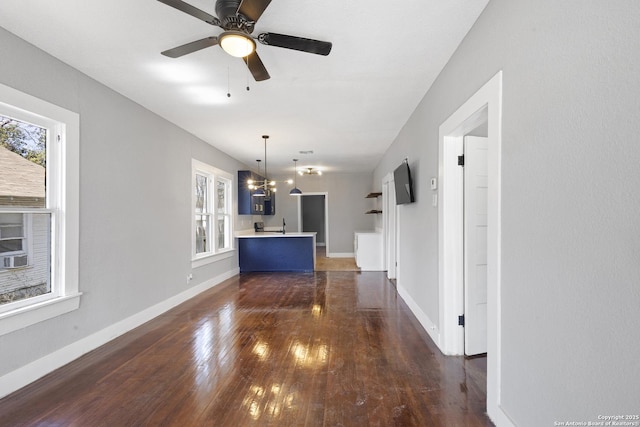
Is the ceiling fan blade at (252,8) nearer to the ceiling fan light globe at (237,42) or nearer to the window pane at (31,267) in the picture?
the ceiling fan light globe at (237,42)

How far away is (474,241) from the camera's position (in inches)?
103

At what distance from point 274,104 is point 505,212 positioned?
2722mm

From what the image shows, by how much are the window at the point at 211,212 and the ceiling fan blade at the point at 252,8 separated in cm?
357

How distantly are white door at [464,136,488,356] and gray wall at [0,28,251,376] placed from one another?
3444mm

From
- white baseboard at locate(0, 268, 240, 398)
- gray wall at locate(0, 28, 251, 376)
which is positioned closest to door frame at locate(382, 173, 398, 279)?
gray wall at locate(0, 28, 251, 376)

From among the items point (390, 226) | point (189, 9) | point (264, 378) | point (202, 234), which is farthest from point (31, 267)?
point (390, 226)

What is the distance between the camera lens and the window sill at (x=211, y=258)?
4.82m

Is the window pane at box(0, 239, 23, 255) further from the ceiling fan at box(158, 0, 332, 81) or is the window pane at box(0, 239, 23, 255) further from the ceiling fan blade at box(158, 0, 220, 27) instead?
the ceiling fan blade at box(158, 0, 220, 27)

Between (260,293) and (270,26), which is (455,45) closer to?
(270,26)

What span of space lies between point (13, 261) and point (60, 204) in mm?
538

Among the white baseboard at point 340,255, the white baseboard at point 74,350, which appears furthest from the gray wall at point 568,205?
the white baseboard at point 340,255

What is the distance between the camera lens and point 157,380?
229 cm

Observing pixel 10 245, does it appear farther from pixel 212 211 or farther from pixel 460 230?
pixel 460 230

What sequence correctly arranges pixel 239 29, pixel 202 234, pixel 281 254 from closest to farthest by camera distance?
pixel 239 29, pixel 202 234, pixel 281 254
